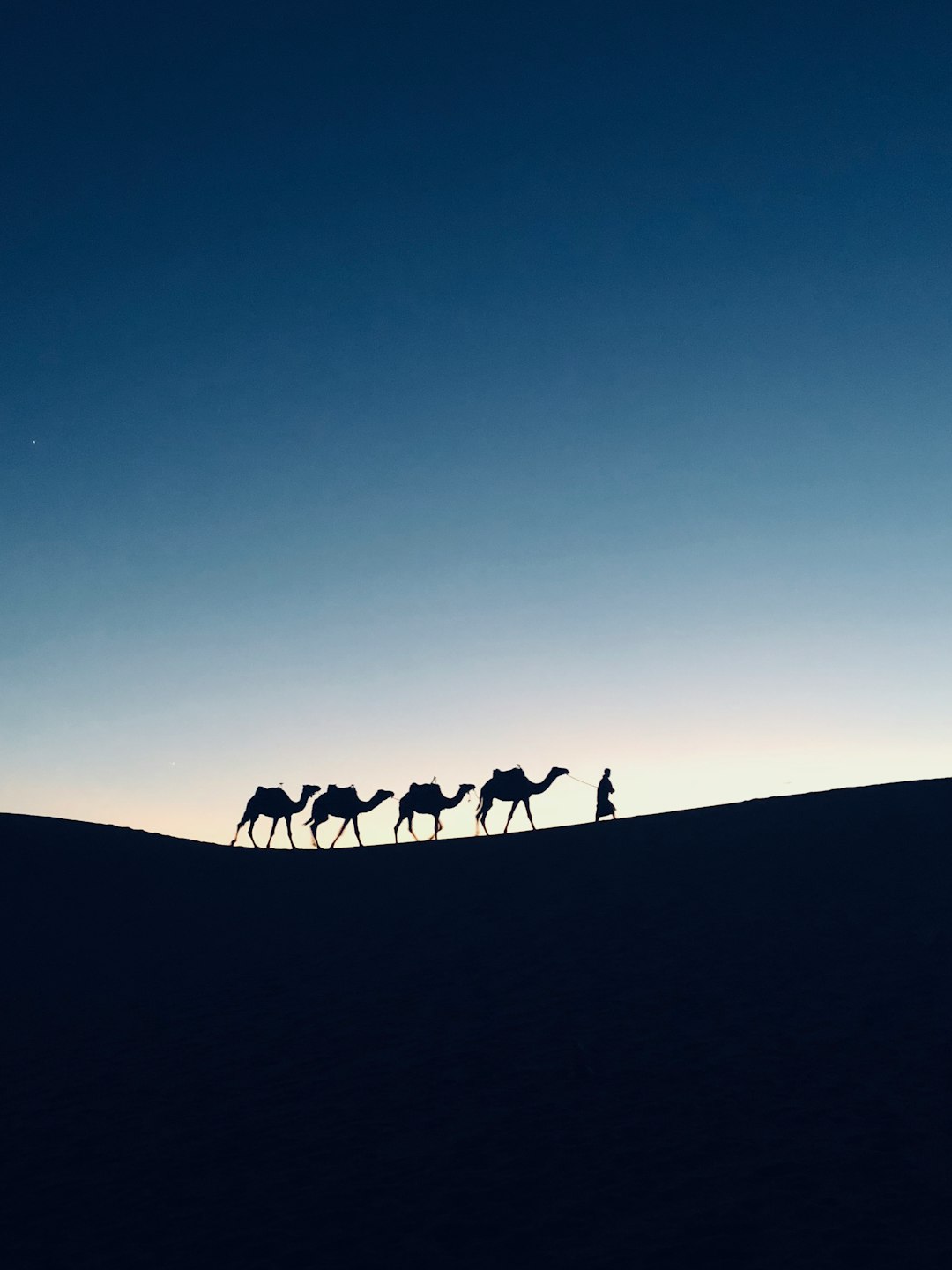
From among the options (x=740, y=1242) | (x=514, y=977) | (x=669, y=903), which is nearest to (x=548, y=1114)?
(x=740, y=1242)

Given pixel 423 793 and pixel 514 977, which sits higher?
pixel 423 793

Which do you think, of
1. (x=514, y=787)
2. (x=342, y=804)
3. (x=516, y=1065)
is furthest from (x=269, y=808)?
(x=516, y=1065)

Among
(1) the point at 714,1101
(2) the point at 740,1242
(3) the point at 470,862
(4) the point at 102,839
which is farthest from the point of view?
(4) the point at 102,839

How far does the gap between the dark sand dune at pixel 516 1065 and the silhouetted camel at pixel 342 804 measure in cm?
667

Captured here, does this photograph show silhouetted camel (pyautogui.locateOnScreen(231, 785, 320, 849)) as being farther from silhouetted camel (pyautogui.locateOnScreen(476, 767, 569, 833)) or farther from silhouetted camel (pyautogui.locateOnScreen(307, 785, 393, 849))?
silhouetted camel (pyautogui.locateOnScreen(476, 767, 569, 833))

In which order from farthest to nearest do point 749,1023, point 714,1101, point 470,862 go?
1. point 470,862
2. point 749,1023
3. point 714,1101

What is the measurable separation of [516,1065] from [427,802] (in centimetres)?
1518

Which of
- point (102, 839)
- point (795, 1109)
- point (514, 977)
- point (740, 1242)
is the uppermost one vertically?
point (102, 839)

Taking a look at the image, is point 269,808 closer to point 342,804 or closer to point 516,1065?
point 342,804

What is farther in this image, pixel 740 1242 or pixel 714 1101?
pixel 714 1101

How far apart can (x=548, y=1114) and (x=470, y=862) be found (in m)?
11.0

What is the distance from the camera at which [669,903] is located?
14.4 meters

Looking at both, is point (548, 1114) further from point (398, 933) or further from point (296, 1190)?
point (398, 933)

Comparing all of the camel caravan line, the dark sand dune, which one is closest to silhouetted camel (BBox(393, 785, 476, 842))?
the camel caravan line
